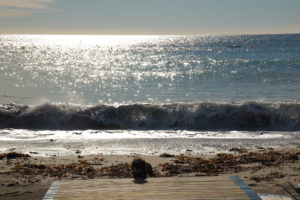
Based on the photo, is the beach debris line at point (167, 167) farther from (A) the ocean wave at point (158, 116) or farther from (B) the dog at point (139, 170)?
(A) the ocean wave at point (158, 116)

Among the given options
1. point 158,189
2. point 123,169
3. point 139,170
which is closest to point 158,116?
point 123,169

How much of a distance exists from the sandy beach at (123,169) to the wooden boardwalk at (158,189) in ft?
4.68

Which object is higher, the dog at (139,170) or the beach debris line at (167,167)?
the dog at (139,170)

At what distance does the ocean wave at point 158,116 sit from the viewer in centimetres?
2044

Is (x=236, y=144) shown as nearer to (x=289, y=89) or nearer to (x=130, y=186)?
(x=130, y=186)

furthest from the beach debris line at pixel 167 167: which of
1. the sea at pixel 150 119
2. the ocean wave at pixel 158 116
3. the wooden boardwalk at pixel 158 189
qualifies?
the ocean wave at pixel 158 116

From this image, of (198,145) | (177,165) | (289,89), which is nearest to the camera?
(177,165)

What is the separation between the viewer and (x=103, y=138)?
55.0 ft

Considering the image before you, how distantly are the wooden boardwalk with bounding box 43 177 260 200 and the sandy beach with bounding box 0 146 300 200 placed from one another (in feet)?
4.68

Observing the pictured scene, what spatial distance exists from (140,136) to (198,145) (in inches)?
131

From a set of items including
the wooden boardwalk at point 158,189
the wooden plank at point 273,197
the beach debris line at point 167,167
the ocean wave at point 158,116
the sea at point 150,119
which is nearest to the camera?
the wooden boardwalk at point 158,189

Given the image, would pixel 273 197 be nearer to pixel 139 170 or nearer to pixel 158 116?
pixel 139 170

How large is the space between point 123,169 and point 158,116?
38.0ft

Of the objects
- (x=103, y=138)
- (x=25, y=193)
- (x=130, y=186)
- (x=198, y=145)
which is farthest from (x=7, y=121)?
(x=130, y=186)
